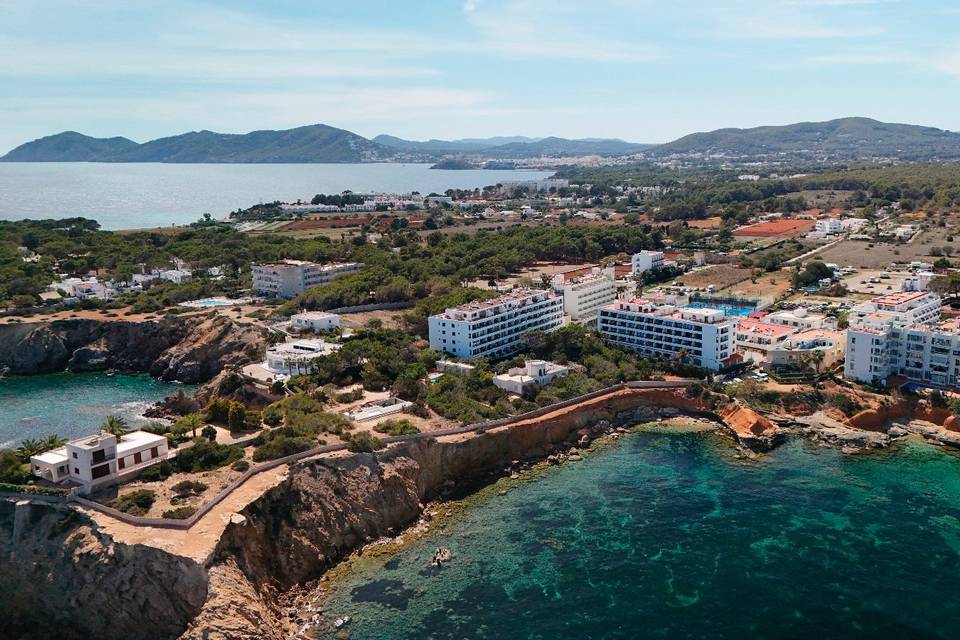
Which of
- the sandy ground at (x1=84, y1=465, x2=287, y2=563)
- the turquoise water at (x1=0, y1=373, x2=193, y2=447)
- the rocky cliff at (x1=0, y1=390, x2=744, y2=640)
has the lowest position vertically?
the turquoise water at (x1=0, y1=373, x2=193, y2=447)

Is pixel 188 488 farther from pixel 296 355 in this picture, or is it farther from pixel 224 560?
pixel 296 355

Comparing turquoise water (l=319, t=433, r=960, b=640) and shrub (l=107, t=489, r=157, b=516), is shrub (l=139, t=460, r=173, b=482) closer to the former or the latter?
shrub (l=107, t=489, r=157, b=516)

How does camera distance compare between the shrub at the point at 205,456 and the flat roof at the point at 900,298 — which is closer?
the shrub at the point at 205,456

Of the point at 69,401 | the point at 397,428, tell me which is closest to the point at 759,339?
the point at 397,428

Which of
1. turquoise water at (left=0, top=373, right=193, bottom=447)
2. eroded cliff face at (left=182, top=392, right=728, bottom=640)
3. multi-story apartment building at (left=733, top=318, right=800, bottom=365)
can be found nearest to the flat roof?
multi-story apartment building at (left=733, top=318, right=800, bottom=365)

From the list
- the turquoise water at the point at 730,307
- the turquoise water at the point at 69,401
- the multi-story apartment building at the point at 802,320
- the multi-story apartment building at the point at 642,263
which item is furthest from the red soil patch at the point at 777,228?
the turquoise water at the point at 69,401

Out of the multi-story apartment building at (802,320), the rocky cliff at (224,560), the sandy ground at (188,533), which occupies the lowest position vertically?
the rocky cliff at (224,560)

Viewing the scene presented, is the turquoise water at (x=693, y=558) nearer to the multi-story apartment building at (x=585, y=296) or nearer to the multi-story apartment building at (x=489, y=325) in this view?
the multi-story apartment building at (x=489, y=325)

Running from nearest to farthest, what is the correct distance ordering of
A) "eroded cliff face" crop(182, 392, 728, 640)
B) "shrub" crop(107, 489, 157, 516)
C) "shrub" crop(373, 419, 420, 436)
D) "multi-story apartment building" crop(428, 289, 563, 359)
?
"eroded cliff face" crop(182, 392, 728, 640), "shrub" crop(107, 489, 157, 516), "shrub" crop(373, 419, 420, 436), "multi-story apartment building" crop(428, 289, 563, 359)
